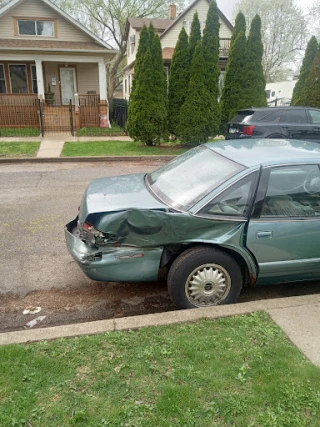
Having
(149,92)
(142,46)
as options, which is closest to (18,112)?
(142,46)

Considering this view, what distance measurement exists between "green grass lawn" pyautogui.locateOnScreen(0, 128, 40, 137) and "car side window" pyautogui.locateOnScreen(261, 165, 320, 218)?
14.8 m

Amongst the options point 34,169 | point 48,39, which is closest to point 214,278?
point 34,169

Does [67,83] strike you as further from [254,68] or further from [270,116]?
[270,116]

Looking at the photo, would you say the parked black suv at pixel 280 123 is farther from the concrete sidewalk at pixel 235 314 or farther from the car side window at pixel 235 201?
the concrete sidewalk at pixel 235 314

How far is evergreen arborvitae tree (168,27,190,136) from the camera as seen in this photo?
43.1 ft

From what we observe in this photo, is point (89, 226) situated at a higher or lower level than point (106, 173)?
higher

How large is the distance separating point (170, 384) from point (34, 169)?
8960mm

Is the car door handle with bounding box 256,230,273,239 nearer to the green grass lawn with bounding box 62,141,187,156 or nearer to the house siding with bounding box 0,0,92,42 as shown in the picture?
the green grass lawn with bounding box 62,141,187,156

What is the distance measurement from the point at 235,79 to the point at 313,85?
354 centimetres

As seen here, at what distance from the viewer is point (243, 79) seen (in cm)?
1386

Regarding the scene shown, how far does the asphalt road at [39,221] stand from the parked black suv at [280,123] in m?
3.08

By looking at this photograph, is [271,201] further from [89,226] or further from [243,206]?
[89,226]

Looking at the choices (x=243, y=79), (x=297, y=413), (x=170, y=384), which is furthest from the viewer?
(x=243, y=79)

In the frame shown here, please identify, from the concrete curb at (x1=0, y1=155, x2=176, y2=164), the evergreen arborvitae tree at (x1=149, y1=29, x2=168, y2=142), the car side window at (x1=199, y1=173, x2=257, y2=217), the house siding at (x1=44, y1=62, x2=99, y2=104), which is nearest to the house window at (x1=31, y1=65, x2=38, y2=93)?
the house siding at (x1=44, y1=62, x2=99, y2=104)
